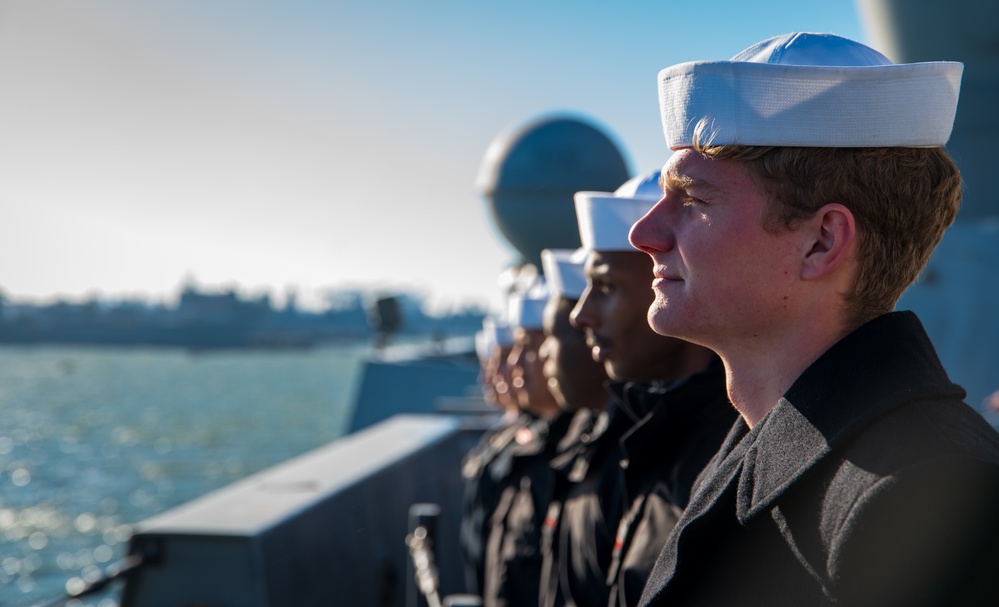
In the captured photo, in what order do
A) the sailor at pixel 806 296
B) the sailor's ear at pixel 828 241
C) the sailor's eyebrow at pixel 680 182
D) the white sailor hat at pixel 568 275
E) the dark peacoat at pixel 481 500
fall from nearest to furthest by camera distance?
the sailor at pixel 806 296 < the sailor's ear at pixel 828 241 < the sailor's eyebrow at pixel 680 182 < the white sailor hat at pixel 568 275 < the dark peacoat at pixel 481 500

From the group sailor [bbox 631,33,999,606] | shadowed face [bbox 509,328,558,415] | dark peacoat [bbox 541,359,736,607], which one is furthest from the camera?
shadowed face [bbox 509,328,558,415]

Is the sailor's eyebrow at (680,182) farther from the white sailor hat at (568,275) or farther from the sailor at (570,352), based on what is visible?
the white sailor hat at (568,275)

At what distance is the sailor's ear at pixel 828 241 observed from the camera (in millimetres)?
1346

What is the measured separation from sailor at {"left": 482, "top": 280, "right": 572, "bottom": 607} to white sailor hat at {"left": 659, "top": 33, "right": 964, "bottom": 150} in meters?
3.01

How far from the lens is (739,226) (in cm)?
142

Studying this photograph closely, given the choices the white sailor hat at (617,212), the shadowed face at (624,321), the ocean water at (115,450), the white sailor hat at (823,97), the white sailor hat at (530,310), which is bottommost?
the ocean water at (115,450)

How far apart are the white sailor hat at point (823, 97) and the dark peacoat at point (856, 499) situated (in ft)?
0.82

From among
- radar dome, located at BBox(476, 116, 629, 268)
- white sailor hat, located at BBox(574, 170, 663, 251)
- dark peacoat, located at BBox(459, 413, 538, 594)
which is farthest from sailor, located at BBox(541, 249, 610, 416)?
radar dome, located at BBox(476, 116, 629, 268)

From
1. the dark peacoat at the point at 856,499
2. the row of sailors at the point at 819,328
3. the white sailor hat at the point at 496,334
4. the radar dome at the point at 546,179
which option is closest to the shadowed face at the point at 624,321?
the row of sailors at the point at 819,328

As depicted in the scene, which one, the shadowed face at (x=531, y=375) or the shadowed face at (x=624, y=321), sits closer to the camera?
the shadowed face at (x=624, y=321)

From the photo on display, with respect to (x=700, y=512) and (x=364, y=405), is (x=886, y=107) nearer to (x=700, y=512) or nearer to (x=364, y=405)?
(x=700, y=512)

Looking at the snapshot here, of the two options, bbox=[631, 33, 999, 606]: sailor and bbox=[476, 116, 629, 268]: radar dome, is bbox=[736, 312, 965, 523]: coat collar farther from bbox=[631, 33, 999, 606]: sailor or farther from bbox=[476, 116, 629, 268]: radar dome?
bbox=[476, 116, 629, 268]: radar dome

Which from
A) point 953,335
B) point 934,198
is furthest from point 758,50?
point 953,335

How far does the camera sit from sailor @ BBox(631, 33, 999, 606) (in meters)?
1.18
